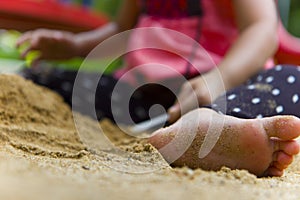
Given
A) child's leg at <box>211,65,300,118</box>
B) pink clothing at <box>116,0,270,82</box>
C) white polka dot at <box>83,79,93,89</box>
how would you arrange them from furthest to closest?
white polka dot at <box>83,79,93,89</box> → pink clothing at <box>116,0,270,82</box> → child's leg at <box>211,65,300,118</box>

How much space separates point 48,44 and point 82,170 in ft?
2.88

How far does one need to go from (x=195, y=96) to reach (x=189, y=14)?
1.10ft

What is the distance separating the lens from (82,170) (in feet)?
1.87

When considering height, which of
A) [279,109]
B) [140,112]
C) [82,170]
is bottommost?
[140,112]

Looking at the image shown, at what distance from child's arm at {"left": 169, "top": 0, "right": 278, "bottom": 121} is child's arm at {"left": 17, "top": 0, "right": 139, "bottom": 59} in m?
0.49

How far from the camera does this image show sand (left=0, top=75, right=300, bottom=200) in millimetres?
426

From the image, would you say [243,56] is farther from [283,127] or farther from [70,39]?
[70,39]

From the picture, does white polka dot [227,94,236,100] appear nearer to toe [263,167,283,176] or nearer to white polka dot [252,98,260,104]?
white polka dot [252,98,260,104]

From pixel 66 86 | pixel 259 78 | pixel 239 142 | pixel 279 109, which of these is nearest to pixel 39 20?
pixel 66 86

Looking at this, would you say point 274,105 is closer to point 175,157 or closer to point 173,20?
point 175,157

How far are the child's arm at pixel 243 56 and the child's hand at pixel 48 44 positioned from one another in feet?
1.73

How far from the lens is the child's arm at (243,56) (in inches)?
35.8

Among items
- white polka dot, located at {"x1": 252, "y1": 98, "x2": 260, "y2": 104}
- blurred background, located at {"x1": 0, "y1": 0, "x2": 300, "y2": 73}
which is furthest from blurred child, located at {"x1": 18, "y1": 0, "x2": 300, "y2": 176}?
blurred background, located at {"x1": 0, "y1": 0, "x2": 300, "y2": 73}

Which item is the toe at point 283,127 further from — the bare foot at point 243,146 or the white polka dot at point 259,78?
the white polka dot at point 259,78
